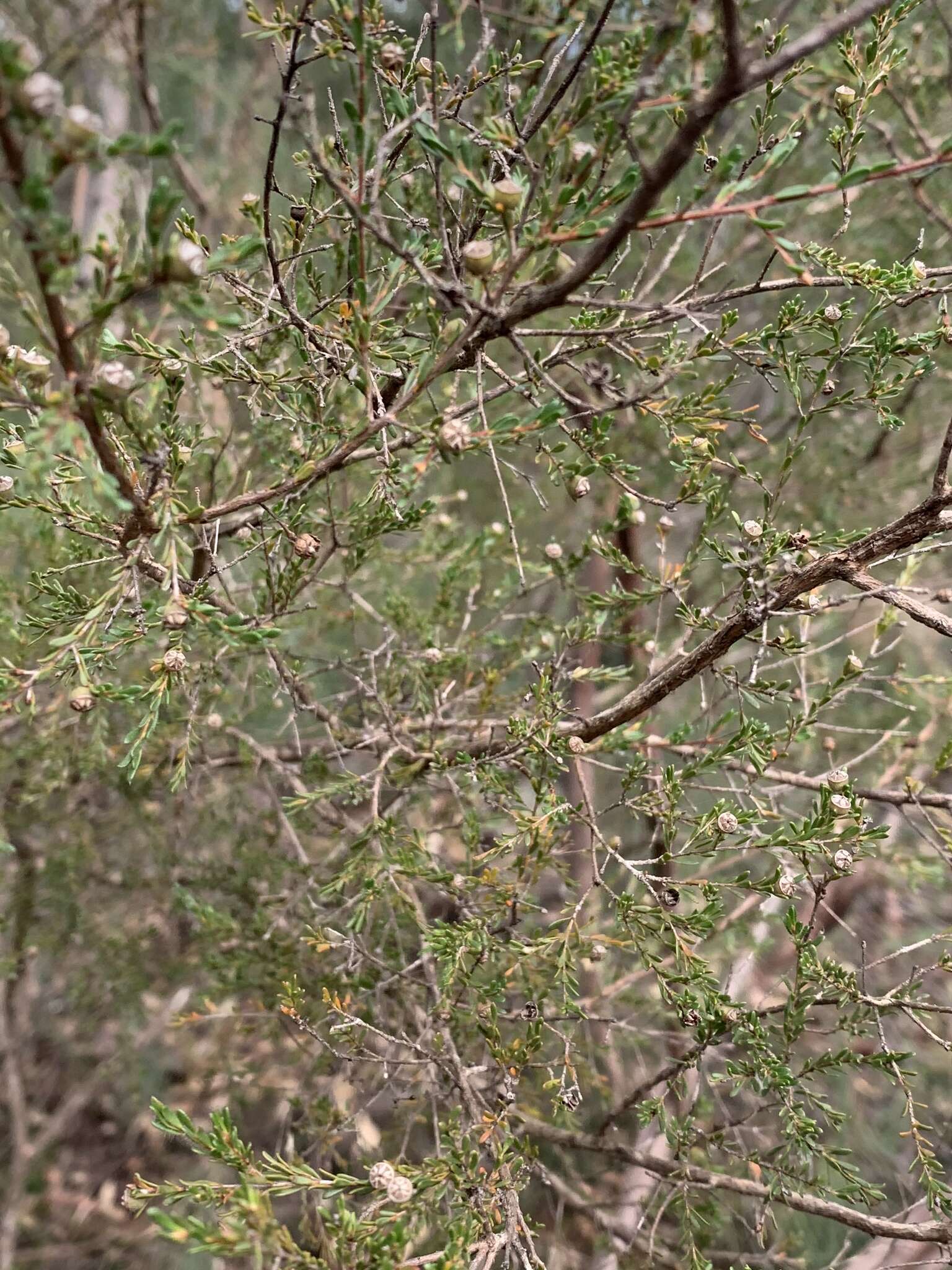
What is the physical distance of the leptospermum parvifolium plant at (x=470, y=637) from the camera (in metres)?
0.61

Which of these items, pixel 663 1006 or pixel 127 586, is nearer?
pixel 127 586

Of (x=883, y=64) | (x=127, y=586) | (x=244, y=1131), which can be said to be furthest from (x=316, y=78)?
(x=244, y=1131)

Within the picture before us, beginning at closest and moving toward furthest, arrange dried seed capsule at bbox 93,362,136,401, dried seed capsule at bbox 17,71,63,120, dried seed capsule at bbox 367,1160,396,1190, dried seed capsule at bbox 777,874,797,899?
dried seed capsule at bbox 17,71,63,120
dried seed capsule at bbox 93,362,136,401
dried seed capsule at bbox 367,1160,396,1190
dried seed capsule at bbox 777,874,797,899

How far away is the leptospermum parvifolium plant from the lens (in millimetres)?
608

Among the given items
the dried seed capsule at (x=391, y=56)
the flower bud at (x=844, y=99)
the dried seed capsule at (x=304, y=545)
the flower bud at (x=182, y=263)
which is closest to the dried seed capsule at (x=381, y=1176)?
the dried seed capsule at (x=304, y=545)

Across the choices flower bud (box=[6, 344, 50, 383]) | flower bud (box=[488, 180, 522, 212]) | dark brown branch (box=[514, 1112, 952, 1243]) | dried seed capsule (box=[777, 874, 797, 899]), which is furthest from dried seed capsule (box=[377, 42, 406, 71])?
dark brown branch (box=[514, 1112, 952, 1243])

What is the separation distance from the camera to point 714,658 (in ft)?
2.72

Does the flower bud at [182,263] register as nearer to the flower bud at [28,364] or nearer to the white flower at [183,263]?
the white flower at [183,263]

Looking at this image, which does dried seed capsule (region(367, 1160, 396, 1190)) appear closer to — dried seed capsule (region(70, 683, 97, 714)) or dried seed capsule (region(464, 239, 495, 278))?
dried seed capsule (region(70, 683, 97, 714))

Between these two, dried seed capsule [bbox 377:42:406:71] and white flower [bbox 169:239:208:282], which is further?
dried seed capsule [bbox 377:42:406:71]

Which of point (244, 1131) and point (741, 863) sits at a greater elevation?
point (741, 863)

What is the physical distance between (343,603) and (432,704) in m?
0.71

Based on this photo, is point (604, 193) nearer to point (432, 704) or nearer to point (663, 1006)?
point (432, 704)

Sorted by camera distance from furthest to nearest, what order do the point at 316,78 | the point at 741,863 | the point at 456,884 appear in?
the point at 316,78 < the point at 741,863 < the point at 456,884
